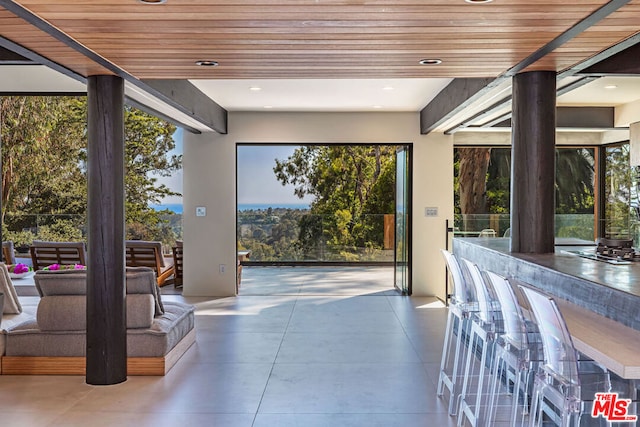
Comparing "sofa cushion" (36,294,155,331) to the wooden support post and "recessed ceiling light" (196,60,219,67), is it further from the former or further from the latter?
"recessed ceiling light" (196,60,219,67)

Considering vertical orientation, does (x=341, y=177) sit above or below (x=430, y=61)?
below

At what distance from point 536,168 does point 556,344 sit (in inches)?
99.5

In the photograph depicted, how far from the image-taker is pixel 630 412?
104 inches

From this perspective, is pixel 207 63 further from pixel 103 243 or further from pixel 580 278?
pixel 580 278

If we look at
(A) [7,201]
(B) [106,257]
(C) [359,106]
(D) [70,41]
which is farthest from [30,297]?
(A) [7,201]

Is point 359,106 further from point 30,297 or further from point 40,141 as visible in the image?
point 40,141

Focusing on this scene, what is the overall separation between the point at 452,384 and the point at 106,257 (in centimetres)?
270

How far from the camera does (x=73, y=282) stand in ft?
16.2

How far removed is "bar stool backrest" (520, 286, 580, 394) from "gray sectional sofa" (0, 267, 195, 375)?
318cm

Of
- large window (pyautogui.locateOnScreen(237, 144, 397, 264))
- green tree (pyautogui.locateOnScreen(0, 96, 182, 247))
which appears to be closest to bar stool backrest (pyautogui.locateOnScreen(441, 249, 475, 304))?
large window (pyautogui.locateOnScreen(237, 144, 397, 264))

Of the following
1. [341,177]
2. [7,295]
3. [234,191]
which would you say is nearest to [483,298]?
[7,295]

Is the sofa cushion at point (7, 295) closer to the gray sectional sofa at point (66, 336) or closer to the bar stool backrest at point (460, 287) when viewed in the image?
the gray sectional sofa at point (66, 336)

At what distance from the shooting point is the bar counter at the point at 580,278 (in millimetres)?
3029

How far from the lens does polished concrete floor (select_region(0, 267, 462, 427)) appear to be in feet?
13.0
